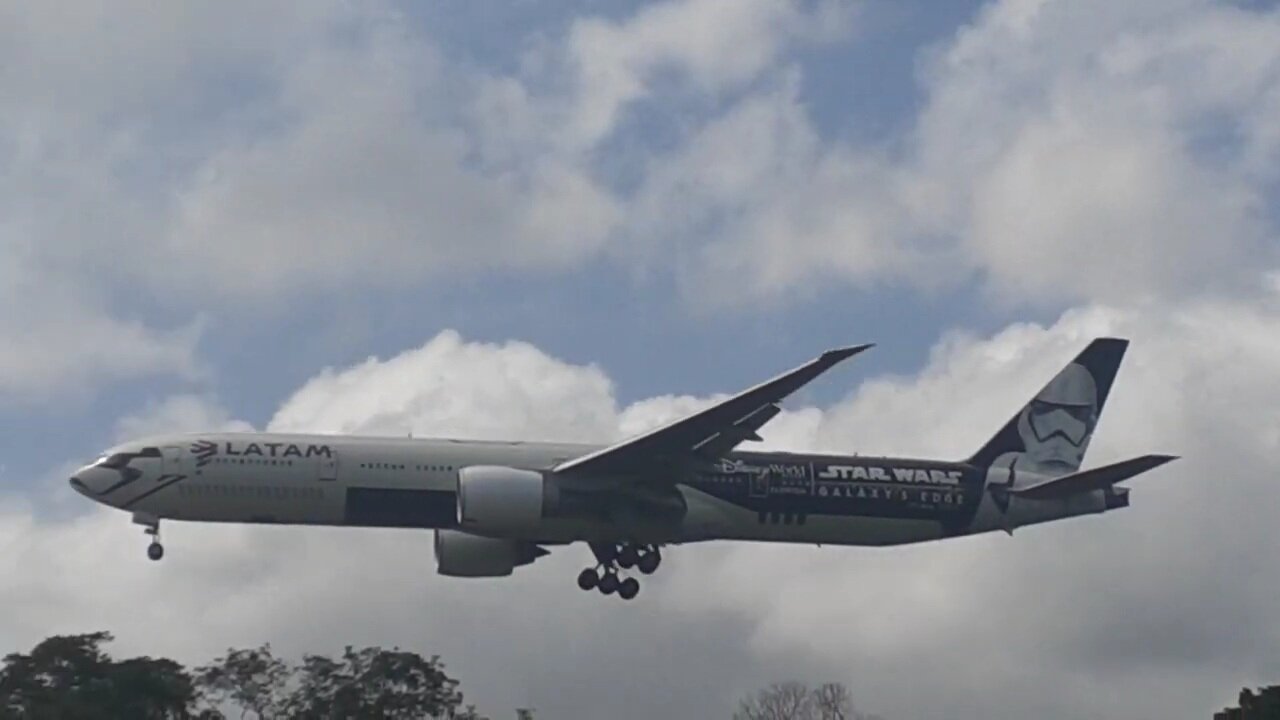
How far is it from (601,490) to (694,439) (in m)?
2.68

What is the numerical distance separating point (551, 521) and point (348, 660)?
68.9ft

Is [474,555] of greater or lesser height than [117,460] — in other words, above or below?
below

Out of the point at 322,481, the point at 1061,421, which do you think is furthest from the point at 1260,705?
the point at 322,481

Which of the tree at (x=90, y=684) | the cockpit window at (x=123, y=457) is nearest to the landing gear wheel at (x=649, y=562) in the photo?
the cockpit window at (x=123, y=457)

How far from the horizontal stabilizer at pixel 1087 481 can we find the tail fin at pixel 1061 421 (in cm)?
166

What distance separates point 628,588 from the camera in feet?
165

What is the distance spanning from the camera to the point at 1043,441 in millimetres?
53688

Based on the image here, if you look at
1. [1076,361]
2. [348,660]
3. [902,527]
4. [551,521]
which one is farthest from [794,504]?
[348,660]

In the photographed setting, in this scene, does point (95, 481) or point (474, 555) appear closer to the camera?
point (95, 481)

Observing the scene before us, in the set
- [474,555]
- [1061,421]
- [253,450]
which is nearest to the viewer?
[253,450]

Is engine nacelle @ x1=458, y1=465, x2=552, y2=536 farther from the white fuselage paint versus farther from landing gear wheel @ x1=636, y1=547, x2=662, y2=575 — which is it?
landing gear wheel @ x1=636, y1=547, x2=662, y2=575

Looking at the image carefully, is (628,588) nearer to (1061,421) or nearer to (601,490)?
(601,490)

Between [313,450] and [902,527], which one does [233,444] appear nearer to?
[313,450]

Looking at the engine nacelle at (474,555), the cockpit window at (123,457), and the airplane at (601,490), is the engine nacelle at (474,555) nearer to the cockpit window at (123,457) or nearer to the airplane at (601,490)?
the airplane at (601,490)
